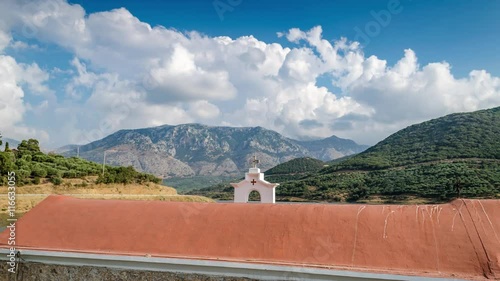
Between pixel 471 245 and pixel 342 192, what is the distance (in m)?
46.8

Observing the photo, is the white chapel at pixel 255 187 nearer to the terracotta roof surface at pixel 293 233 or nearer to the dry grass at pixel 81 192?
the terracotta roof surface at pixel 293 233

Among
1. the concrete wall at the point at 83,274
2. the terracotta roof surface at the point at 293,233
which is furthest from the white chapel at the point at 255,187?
the concrete wall at the point at 83,274

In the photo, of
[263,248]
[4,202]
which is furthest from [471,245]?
[4,202]

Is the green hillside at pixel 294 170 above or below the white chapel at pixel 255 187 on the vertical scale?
above

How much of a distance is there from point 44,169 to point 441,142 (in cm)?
6301

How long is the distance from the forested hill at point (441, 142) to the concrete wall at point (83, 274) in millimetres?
59221

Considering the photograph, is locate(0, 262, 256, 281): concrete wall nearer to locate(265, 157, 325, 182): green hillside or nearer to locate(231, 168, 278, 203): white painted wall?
locate(231, 168, 278, 203): white painted wall

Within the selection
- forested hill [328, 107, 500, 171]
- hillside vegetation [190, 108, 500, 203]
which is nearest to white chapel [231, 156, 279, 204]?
hillside vegetation [190, 108, 500, 203]

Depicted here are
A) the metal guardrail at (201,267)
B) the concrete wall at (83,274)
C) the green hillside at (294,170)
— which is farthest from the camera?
the green hillside at (294,170)

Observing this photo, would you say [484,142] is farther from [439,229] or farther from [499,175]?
[439,229]

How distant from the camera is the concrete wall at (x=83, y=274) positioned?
6.44m

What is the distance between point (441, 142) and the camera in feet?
224

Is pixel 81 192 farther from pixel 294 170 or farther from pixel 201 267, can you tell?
pixel 294 170

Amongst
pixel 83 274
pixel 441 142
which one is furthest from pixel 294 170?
pixel 83 274
